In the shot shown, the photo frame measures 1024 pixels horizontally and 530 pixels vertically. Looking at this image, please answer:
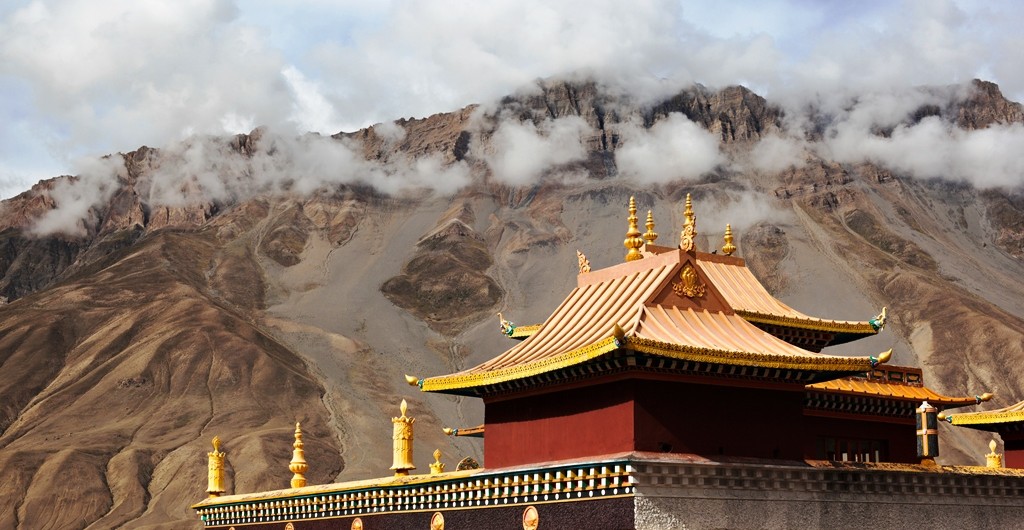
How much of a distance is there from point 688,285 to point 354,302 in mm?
142568

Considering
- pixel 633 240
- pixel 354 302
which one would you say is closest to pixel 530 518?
pixel 633 240

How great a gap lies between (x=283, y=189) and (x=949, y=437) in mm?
102548

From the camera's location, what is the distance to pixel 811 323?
2689cm

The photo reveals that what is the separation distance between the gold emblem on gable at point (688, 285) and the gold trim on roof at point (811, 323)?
10.3ft

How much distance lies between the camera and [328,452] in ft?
381

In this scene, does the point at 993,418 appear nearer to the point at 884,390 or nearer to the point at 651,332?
the point at 884,390

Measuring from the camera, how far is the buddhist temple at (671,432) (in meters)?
20.5

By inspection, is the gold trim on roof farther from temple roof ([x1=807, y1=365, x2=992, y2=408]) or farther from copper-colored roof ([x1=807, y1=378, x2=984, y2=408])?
copper-colored roof ([x1=807, y1=378, x2=984, y2=408])

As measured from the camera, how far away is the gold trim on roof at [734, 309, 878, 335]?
2591cm

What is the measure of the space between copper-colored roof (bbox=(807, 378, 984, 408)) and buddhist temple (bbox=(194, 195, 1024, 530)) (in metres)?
0.06

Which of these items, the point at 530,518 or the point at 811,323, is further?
the point at 811,323

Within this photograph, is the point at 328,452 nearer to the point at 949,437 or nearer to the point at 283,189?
the point at 949,437

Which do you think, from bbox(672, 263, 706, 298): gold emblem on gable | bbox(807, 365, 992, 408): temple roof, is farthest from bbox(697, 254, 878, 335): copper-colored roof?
bbox(672, 263, 706, 298): gold emblem on gable

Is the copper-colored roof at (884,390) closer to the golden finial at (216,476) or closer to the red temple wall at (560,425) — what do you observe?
the red temple wall at (560,425)
